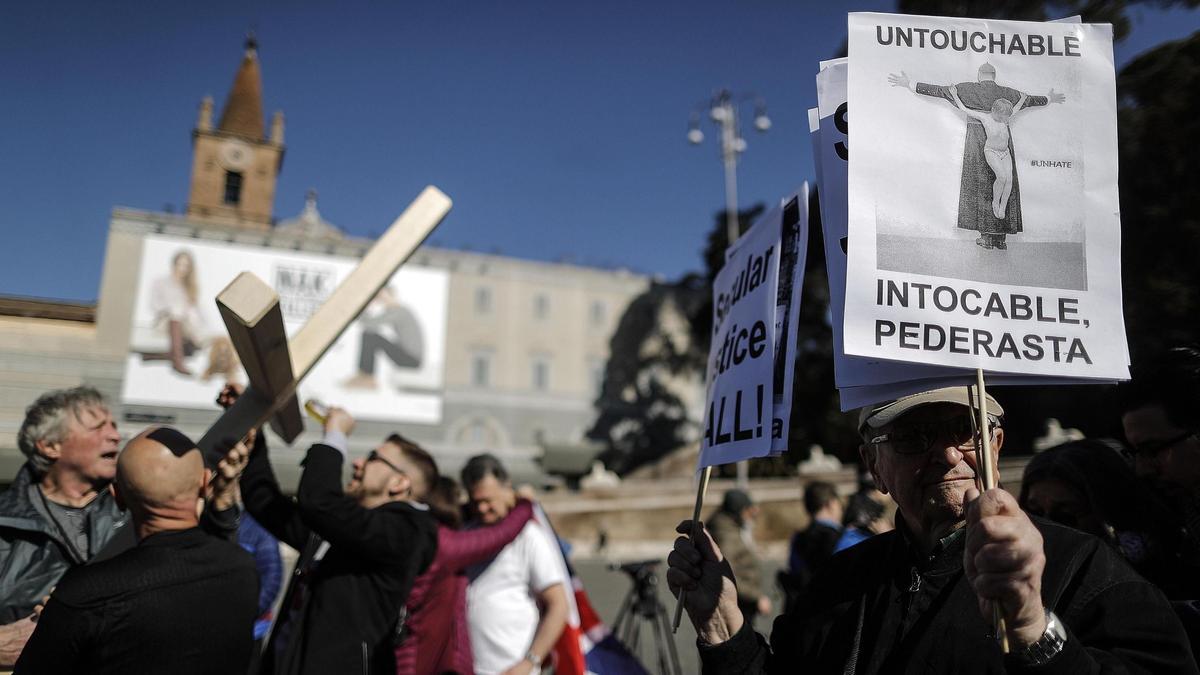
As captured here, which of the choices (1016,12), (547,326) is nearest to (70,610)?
(1016,12)

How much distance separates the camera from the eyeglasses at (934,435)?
1771 mm

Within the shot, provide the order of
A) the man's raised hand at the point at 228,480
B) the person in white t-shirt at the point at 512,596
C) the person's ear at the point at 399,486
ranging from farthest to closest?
the person in white t-shirt at the point at 512,596 → the person's ear at the point at 399,486 → the man's raised hand at the point at 228,480

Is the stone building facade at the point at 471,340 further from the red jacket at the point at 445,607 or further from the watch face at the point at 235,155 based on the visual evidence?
the red jacket at the point at 445,607

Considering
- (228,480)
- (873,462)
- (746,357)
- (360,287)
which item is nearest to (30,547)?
(228,480)

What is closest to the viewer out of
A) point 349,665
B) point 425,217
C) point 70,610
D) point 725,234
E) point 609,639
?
point 70,610

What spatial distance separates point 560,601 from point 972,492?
2969mm

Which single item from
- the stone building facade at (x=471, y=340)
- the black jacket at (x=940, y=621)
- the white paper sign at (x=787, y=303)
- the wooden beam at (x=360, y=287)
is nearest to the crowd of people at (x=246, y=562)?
the wooden beam at (x=360, y=287)

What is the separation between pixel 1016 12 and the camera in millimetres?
17141

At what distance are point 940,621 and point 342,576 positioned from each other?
2.22 m

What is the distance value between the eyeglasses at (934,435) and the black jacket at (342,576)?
197 cm

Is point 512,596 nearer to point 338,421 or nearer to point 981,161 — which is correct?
point 338,421

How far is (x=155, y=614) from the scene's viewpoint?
2.16 m

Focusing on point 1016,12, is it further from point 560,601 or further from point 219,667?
point 219,667

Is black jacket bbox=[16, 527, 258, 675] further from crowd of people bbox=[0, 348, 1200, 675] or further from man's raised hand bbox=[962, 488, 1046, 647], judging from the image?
man's raised hand bbox=[962, 488, 1046, 647]
